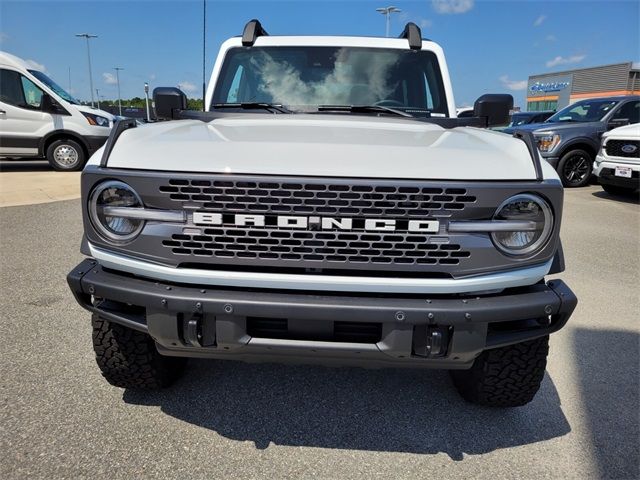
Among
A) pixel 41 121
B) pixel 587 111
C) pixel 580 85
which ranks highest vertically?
pixel 580 85

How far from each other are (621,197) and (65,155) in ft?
37.5

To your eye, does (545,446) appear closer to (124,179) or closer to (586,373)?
(586,373)

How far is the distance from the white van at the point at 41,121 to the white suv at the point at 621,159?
9.99m

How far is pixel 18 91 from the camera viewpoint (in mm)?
10422

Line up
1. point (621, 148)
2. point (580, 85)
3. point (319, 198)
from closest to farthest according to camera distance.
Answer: point (319, 198) < point (621, 148) < point (580, 85)

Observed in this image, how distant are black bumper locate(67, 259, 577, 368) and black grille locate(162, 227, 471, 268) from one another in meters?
0.15

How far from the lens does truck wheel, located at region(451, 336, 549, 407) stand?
238 cm

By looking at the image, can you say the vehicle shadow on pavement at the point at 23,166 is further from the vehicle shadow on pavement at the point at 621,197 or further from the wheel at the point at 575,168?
the vehicle shadow on pavement at the point at 621,197

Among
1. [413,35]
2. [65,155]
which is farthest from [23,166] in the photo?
[413,35]

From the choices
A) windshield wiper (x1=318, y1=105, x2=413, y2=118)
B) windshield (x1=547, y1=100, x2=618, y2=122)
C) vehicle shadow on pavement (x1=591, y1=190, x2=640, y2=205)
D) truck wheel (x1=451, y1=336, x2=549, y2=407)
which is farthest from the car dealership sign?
truck wheel (x1=451, y1=336, x2=549, y2=407)

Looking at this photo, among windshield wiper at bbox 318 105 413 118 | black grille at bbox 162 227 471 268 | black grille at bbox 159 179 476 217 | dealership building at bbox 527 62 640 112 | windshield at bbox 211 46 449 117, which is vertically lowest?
black grille at bbox 162 227 471 268

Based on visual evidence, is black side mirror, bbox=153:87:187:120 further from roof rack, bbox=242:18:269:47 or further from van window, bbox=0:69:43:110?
van window, bbox=0:69:43:110

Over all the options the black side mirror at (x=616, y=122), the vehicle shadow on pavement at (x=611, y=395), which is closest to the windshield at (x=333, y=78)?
the vehicle shadow on pavement at (x=611, y=395)

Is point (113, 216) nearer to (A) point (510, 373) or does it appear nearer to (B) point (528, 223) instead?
(B) point (528, 223)
